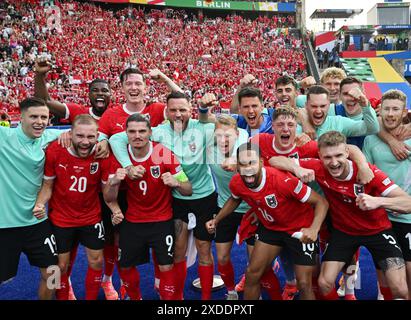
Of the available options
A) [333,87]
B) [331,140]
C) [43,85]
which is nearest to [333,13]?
[333,87]

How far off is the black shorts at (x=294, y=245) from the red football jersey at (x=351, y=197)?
0.34 m

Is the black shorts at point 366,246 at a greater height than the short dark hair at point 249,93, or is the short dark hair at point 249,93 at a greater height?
the short dark hair at point 249,93

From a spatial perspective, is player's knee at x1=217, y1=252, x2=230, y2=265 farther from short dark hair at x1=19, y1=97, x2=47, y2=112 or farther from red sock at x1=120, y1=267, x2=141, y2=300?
short dark hair at x1=19, y1=97, x2=47, y2=112

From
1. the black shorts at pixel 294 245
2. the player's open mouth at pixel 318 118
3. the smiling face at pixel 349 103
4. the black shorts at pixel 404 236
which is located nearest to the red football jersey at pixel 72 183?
the black shorts at pixel 294 245

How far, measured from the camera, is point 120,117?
4211mm

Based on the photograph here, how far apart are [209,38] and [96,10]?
323 inches

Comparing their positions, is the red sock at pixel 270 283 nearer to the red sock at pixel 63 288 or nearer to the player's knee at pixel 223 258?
the player's knee at pixel 223 258

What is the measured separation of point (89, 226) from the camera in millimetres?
3758

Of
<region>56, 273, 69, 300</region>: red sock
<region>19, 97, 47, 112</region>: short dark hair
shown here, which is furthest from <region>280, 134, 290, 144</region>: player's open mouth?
<region>56, 273, 69, 300</region>: red sock

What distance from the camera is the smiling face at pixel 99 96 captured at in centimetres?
436

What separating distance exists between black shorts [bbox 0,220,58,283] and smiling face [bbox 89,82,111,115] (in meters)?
1.40

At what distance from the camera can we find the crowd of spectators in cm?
2069
